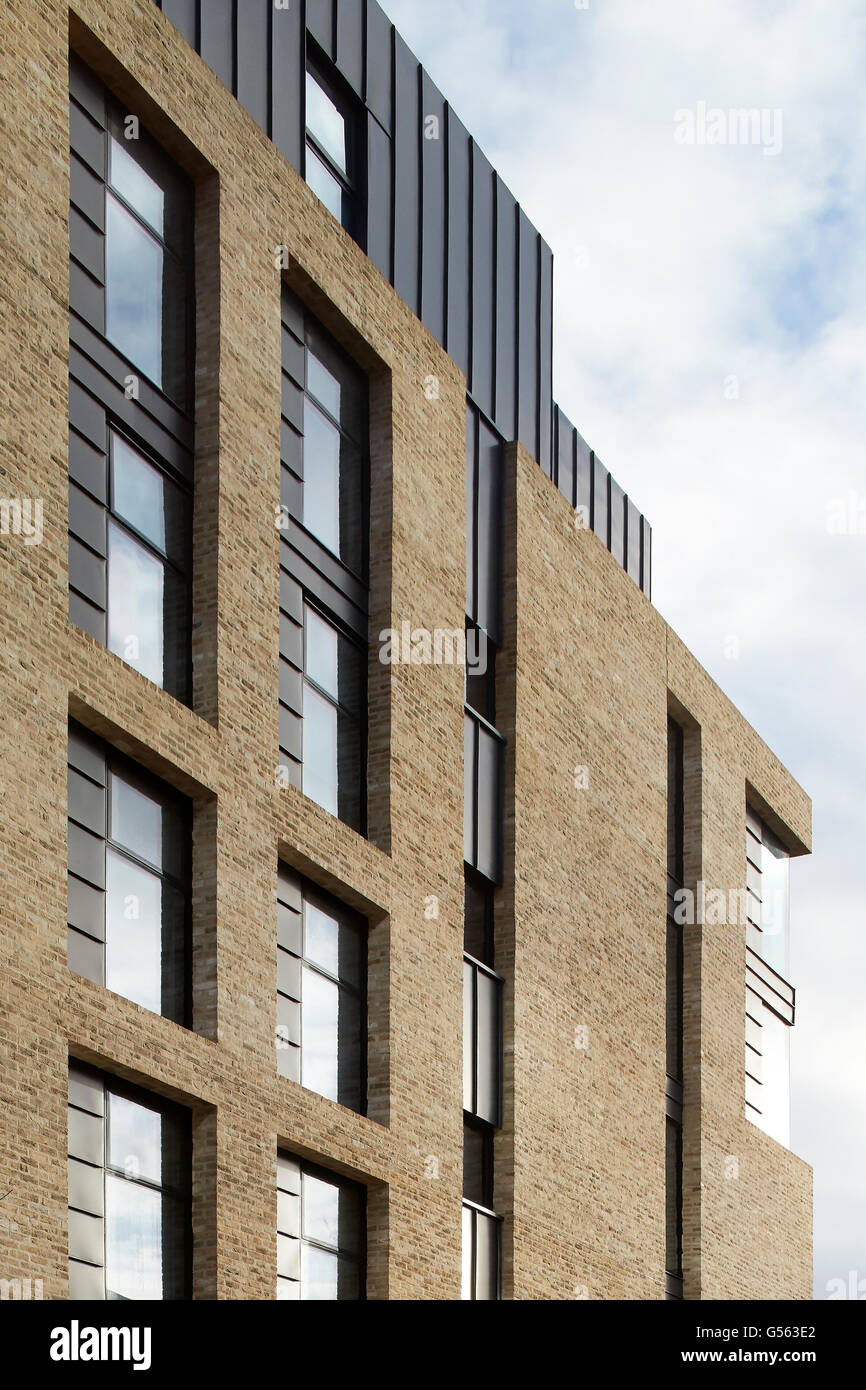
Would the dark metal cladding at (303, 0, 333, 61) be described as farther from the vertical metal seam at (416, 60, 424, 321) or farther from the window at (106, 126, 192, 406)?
the window at (106, 126, 192, 406)

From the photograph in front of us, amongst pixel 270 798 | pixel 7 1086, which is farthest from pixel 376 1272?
pixel 7 1086

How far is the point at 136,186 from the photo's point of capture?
22391 millimetres

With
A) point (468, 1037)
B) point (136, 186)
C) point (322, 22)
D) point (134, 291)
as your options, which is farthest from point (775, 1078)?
point (136, 186)

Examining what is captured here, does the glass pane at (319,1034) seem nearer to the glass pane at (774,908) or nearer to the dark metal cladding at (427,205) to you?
the dark metal cladding at (427,205)

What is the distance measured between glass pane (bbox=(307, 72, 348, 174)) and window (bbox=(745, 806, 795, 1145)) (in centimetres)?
1867

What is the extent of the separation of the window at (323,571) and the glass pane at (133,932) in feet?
10.2

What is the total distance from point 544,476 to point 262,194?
8.81 meters

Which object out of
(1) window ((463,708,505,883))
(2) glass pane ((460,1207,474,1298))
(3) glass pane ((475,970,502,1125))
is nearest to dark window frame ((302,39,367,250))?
(1) window ((463,708,505,883))

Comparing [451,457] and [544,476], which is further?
[544,476]

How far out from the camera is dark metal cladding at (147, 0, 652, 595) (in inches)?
965

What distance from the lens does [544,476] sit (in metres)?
31.8

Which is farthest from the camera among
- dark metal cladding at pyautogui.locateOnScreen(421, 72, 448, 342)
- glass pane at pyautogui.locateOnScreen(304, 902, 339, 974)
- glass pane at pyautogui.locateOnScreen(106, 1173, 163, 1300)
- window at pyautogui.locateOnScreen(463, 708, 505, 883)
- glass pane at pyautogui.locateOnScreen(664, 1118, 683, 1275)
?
glass pane at pyautogui.locateOnScreen(664, 1118, 683, 1275)

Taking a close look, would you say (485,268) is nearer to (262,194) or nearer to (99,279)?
(262,194)

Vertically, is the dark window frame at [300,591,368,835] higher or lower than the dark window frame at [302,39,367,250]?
lower
